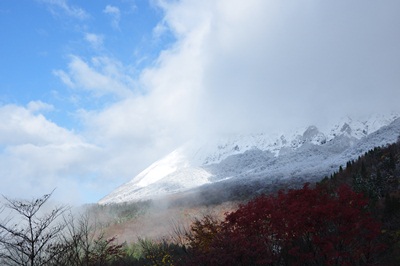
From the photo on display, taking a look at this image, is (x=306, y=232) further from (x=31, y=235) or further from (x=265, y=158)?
(x=265, y=158)

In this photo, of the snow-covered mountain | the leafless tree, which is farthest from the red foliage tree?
the snow-covered mountain

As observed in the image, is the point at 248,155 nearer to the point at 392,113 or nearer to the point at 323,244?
the point at 392,113

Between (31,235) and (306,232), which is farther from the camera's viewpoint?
(306,232)

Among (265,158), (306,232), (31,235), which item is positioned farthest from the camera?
(265,158)

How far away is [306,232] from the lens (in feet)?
47.4

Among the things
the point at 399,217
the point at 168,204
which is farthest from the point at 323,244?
the point at 168,204

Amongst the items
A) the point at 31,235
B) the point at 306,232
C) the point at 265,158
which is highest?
the point at 265,158

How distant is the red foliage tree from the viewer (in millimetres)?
13328

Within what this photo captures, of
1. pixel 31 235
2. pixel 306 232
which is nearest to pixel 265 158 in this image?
pixel 306 232

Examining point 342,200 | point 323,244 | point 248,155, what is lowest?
point 323,244

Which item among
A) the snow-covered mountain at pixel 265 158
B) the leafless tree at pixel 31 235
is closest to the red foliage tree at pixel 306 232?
the leafless tree at pixel 31 235

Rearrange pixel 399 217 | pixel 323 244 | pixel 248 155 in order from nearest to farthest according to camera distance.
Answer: pixel 323 244 < pixel 399 217 < pixel 248 155

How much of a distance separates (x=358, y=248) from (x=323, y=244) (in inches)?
83.7

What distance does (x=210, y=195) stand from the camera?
63.6m
